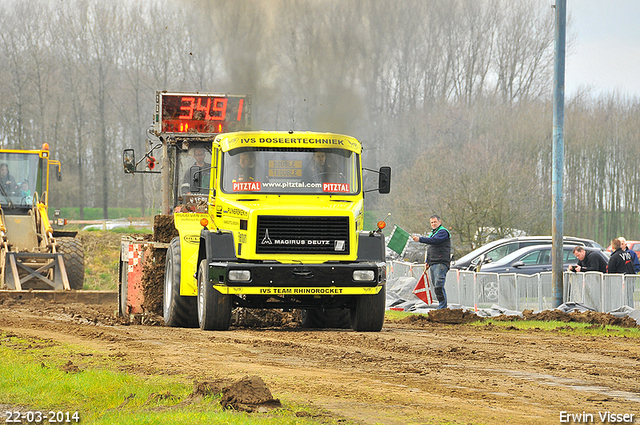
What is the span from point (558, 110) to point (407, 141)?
34243mm

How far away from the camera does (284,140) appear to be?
12.1 meters

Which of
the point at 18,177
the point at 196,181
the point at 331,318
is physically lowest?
the point at 331,318

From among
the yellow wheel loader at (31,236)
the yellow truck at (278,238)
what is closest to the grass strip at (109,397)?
the yellow truck at (278,238)

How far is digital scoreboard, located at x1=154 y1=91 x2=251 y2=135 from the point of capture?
50.9 ft

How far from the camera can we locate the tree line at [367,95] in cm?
1906

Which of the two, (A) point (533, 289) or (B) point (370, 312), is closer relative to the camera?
(B) point (370, 312)

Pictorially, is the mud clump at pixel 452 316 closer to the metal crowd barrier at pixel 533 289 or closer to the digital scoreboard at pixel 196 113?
the metal crowd barrier at pixel 533 289

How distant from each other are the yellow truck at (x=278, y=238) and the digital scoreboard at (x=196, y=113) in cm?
289

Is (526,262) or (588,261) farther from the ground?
(588,261)

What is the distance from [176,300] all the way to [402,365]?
4.97 m

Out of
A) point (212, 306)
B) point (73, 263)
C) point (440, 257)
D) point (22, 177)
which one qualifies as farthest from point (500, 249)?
point (212, 306)

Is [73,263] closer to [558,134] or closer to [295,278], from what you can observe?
[295,278]

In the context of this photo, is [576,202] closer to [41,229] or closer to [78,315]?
[41,229]

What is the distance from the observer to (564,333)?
13055 mm
